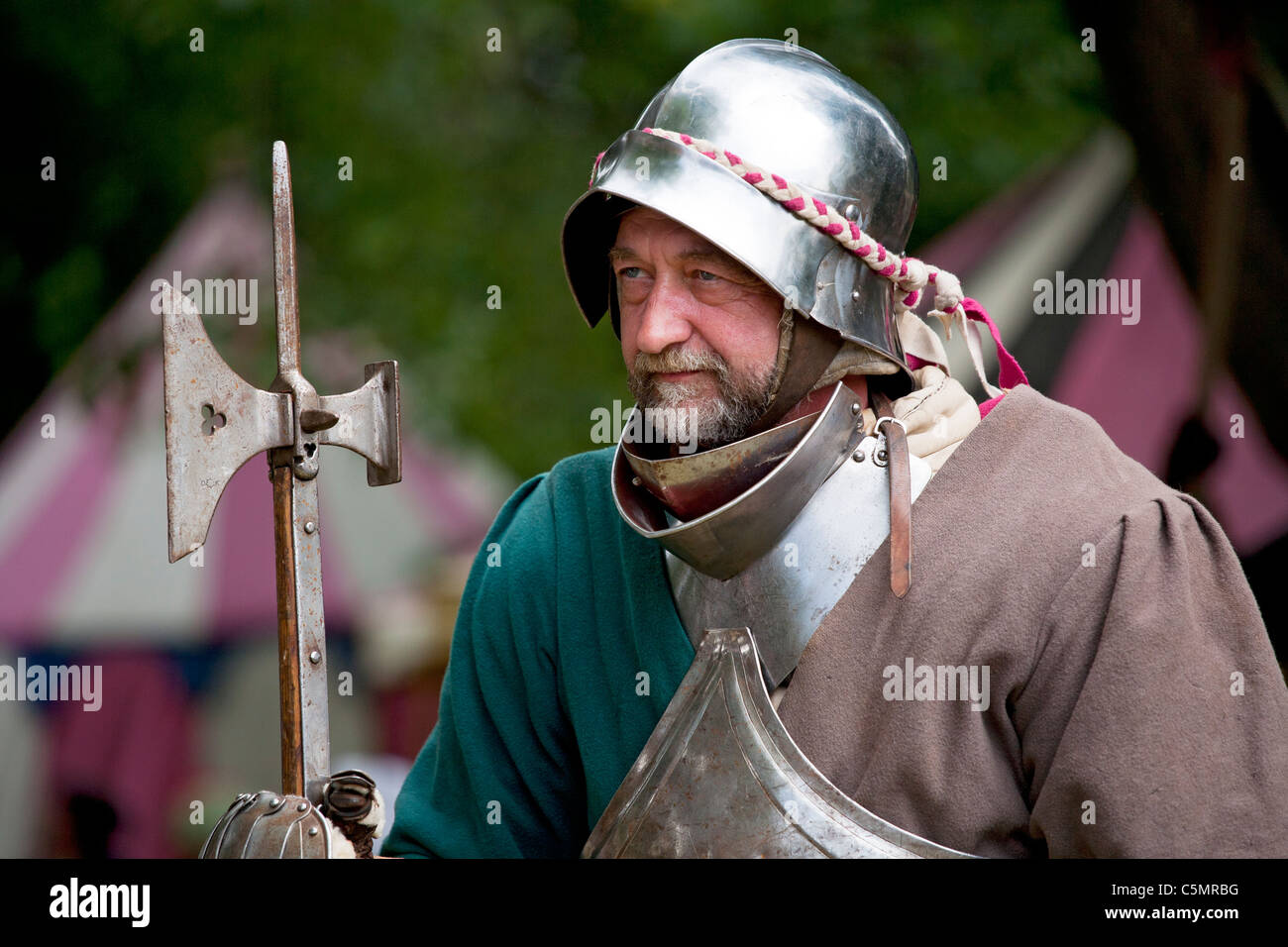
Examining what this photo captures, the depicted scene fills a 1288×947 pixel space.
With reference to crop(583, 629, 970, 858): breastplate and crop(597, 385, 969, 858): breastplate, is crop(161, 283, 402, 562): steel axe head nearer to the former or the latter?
crop(597, 385, 969, 858): breastplate

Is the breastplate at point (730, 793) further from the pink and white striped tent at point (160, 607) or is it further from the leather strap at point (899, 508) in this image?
the pink and white striped tent at point (160, 607)

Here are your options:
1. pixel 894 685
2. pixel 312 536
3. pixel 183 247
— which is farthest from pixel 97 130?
pixel 894 685

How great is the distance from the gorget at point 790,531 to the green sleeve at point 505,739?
1.22 ft

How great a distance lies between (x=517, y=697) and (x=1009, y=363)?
47.7 inches

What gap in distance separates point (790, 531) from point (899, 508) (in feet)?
0.70

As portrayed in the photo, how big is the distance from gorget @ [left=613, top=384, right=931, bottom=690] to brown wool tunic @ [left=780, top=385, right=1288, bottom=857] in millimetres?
53

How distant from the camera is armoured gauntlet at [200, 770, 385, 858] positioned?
2.51 metres

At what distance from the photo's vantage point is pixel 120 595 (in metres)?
6.45

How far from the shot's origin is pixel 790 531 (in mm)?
2758

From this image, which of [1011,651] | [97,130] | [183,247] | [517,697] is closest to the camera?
[1011,651]

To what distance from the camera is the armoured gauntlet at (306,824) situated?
2.51 metres

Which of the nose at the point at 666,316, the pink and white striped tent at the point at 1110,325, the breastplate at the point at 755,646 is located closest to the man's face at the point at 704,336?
the nose at the point at 666,316

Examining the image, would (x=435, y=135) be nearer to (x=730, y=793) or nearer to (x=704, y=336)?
(x=704, y=336)
